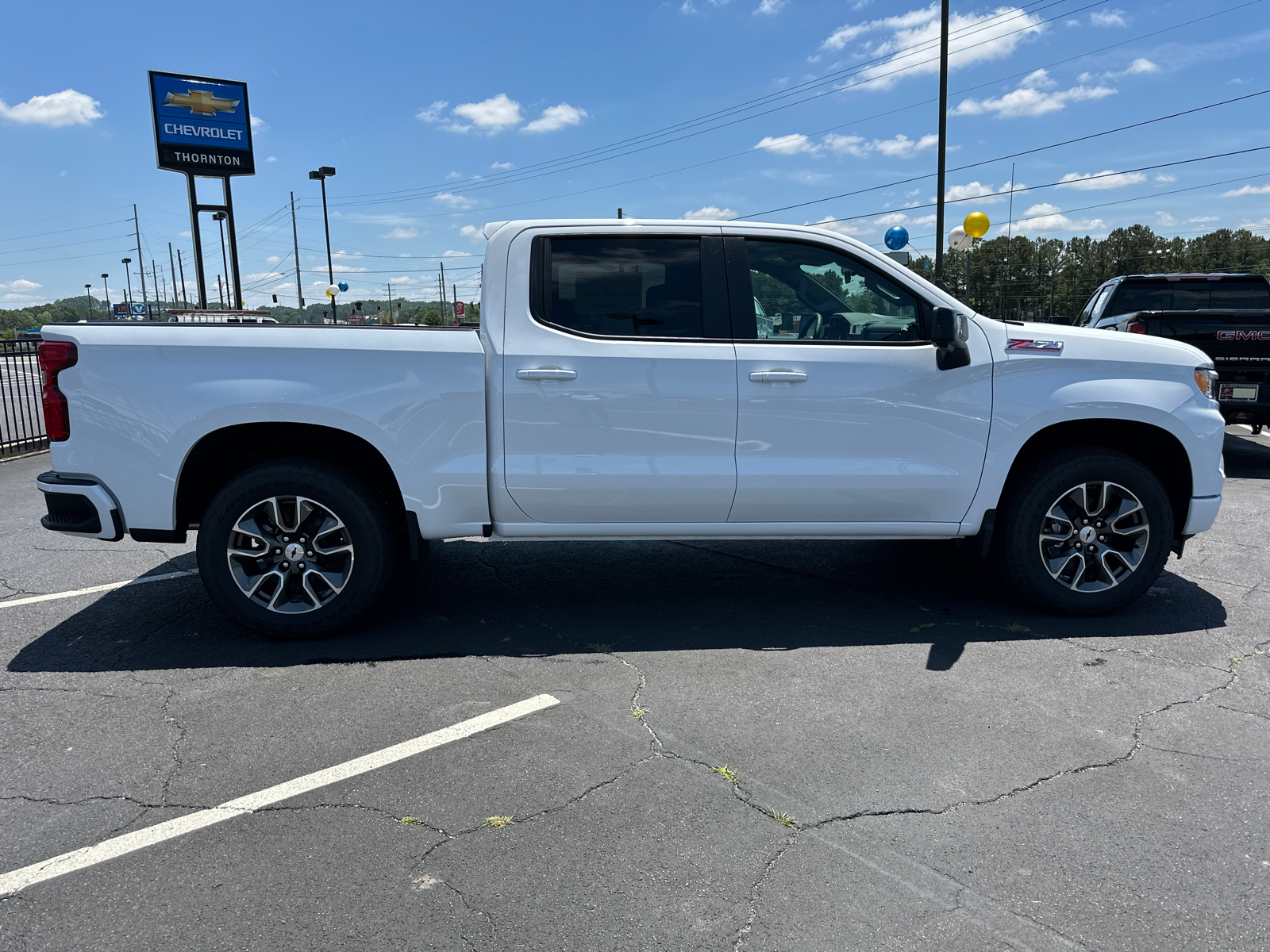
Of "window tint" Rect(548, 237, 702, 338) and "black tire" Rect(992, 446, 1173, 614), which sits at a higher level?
"window tint" Rect(548, 237, 702, 338)

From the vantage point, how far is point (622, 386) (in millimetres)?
4188

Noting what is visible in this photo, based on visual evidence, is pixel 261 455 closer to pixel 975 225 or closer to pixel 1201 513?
pixel 1201 513

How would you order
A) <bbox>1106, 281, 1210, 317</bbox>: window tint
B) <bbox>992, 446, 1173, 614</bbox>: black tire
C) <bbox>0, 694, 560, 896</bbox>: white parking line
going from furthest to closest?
<bbox>1106, 281, 1210, 317</bbox>: window tint < <bbox>992, 446, 1173, 614</bbox>: black tire < <bbox>0, 694, 560, 896</bbox>: white parking line

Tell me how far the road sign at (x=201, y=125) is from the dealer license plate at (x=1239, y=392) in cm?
3453

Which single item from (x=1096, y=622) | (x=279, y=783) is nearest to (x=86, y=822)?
(x=279, y=783)

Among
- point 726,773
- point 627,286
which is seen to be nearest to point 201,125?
point 627,286

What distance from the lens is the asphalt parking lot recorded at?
2.33m

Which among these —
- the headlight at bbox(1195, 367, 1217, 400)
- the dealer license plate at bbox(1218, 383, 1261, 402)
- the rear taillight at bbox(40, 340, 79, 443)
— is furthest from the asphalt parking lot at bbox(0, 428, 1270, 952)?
the dealer license plate at bbox(1218, 383, 1261, 402)

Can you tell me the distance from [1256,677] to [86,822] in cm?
469

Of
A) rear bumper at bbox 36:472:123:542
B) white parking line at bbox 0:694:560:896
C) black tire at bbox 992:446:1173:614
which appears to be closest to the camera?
white parking line at bbox 0:694:560:896

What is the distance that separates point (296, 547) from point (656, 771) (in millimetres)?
2230

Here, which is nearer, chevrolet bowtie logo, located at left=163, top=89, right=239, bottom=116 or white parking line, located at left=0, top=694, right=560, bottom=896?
white parking line, located at left=0, top=694, right=560, bottom=896

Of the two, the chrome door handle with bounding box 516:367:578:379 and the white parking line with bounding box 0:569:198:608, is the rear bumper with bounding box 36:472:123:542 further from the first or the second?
the chrome door handle with bounding box 516:367:578:379

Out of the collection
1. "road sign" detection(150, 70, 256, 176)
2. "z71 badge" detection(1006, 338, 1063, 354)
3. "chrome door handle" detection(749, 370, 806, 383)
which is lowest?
"chrome door handle" detection(749, 370, 806, 383)
